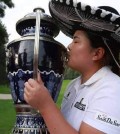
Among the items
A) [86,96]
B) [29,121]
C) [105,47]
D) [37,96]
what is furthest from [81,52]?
[29,121]

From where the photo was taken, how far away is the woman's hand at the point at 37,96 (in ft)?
7.46

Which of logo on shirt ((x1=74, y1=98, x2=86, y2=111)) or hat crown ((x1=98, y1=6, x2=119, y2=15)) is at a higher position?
hat crown ((x1=98, y1=6, x2=119, y2=15))

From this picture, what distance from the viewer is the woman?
2.19 meters

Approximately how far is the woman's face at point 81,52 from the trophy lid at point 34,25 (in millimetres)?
234

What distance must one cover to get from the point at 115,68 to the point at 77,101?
0.92 feet

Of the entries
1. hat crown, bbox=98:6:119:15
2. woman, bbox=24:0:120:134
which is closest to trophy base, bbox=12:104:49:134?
woman, bbox=24:0:120:134

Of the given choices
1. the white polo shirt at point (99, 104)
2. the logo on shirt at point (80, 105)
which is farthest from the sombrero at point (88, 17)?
the logo on shirt at point (80, 105)

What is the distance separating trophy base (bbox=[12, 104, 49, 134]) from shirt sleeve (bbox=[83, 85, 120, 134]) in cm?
43

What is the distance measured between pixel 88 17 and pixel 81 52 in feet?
0.64

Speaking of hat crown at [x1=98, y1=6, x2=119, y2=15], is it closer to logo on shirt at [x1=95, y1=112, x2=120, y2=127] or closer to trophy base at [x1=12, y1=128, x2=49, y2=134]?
logo on shirt at [x1=95, y1=112, x2=120, y2=127]

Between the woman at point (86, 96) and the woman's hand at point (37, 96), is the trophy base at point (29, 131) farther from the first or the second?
the woman's hand at point (37, 96)

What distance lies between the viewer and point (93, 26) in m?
2.32

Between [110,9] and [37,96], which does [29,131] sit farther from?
[110,9]

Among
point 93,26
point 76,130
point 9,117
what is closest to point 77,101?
point 76,130
